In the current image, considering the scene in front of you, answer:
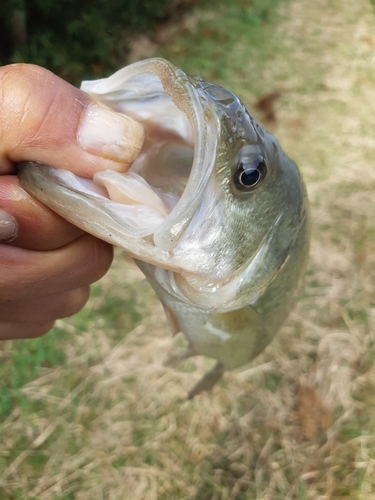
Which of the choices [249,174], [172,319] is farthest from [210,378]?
[249,174]

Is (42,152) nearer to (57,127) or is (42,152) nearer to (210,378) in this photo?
(57,127)

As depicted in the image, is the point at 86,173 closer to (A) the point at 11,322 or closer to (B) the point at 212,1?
(A) the point at 11,322

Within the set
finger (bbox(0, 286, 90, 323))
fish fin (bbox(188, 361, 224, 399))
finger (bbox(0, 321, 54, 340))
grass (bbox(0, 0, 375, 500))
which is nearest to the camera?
finger (bbox(0, 286, 90, 323))

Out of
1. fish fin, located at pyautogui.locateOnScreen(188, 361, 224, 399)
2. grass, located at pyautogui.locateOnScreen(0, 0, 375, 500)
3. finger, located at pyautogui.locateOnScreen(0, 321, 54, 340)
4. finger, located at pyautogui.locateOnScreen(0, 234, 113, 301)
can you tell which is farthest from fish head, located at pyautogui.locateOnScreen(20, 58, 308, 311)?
grass, located at pyautogui.locateOnScreen(0, 0, 375, 500)

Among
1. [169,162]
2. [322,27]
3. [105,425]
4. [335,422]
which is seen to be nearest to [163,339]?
[105,425]

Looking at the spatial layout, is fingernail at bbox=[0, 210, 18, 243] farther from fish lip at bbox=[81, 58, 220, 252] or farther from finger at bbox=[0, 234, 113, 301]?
fish lip at bbox=[81, 58, 220, 252]

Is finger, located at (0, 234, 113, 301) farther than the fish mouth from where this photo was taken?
Yes
